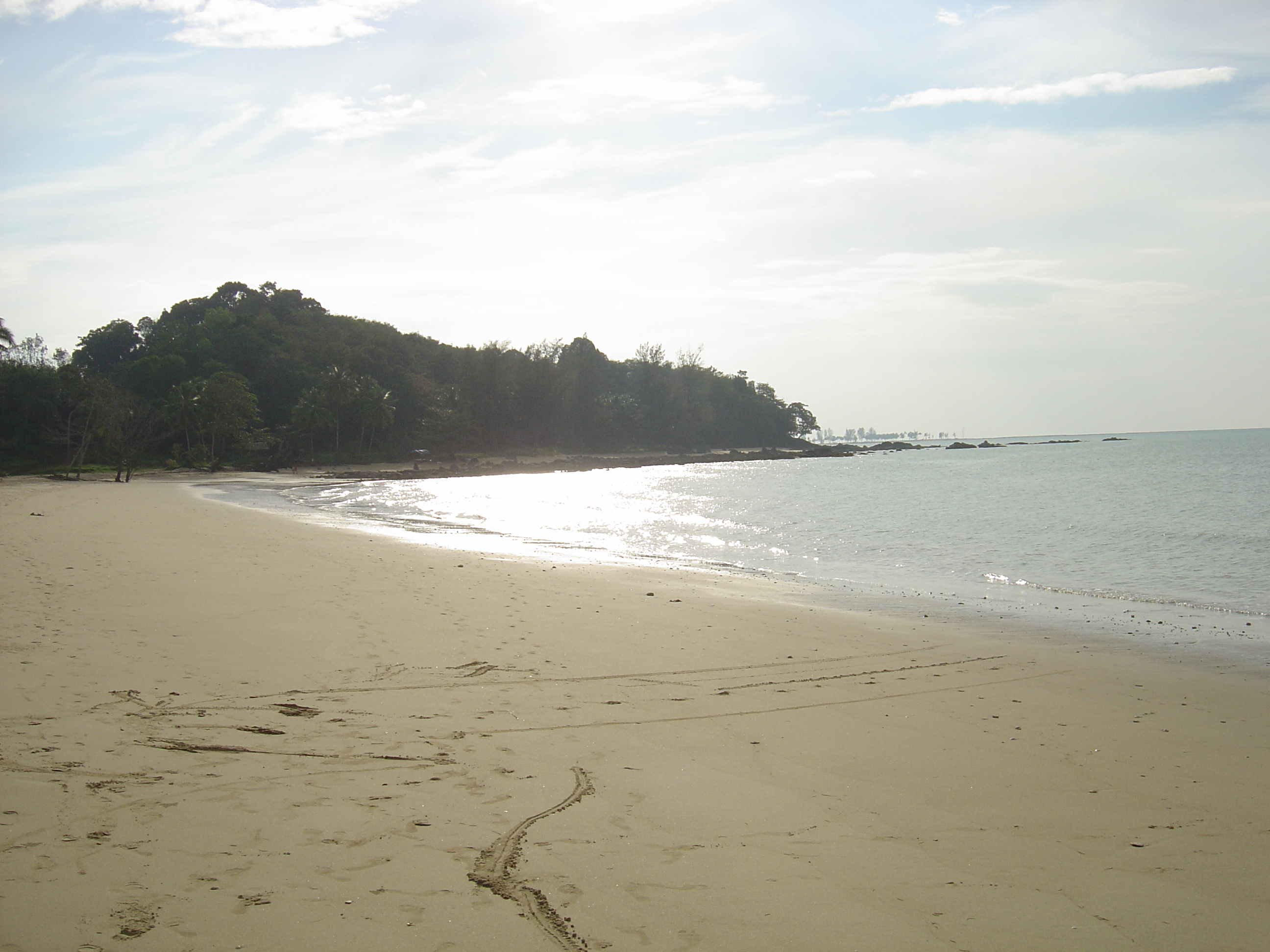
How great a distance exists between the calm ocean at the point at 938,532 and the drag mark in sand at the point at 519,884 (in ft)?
32.0

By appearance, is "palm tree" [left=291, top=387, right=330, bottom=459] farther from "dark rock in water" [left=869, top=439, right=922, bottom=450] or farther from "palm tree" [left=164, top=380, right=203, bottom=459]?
"dark rock in water" [left=869, top=439, right=922, bottom=450]

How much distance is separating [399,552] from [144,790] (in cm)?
1285

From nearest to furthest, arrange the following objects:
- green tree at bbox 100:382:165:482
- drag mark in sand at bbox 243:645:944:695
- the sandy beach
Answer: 1. the sandy beach
2. drag mark in sand at bbox 243:645:944:695
3. green tree at bbox 100:382:165:482

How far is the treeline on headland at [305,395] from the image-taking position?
172 feet

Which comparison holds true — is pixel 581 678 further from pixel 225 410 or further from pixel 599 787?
pixel 225 410

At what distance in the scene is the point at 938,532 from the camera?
24.0 m

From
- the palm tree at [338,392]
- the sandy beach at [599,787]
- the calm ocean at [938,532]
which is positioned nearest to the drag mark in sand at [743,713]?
the sandy beach at [599,787]

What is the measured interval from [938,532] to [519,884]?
22889 mm

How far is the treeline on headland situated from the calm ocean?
53.2 ft

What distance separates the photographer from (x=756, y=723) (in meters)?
6.21

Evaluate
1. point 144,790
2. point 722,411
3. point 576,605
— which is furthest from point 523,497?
point 722,411

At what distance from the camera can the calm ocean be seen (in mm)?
13492

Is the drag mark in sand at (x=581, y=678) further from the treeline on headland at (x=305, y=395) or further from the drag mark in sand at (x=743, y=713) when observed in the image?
the treeline on headland at (x=305, y=395)

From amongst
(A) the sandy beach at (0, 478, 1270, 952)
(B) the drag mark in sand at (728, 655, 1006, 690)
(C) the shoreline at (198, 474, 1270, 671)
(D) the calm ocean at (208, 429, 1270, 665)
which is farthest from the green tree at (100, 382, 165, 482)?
(B) the drag mark in sand at (728, 655, 1006, 690)
